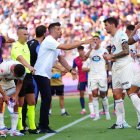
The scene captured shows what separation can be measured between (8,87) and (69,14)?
82.8 feet

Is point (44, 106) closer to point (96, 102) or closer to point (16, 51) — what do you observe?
point (16, 51)

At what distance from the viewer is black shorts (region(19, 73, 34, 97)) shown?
13.1m

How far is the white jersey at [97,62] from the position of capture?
696 inches

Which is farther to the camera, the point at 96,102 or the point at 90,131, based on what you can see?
the point at 96,102

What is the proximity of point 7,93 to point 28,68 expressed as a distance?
73 cm

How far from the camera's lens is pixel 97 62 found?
1786 centimetres

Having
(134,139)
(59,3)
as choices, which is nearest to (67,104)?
(134,139)

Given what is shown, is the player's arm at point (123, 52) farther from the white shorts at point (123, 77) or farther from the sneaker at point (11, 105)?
the sneaker at point (11, 105)

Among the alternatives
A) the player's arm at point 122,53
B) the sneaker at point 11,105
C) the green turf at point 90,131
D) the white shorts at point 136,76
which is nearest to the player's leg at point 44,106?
the green turf at point 90,131

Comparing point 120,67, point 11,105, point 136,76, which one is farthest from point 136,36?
point 11,105

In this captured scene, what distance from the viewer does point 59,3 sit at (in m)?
39.1

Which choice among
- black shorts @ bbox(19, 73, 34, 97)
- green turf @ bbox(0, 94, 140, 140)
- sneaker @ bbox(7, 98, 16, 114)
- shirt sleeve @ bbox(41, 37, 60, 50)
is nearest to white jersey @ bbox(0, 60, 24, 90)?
sneaker @ bbox(7, 98, 16, 114)

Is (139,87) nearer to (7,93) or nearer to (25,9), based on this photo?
(7,93)

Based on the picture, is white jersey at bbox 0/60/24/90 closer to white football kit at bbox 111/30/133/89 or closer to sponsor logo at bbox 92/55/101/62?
white football kit at bbox 111/30/133/89
